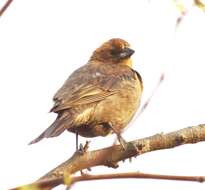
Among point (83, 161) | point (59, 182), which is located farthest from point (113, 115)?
point (59, 182)

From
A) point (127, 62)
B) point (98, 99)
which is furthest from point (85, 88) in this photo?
point (127, 62)

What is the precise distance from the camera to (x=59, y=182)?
5.36 feet

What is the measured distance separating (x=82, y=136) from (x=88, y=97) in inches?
16.9

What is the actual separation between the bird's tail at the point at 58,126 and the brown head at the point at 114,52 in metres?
2.40

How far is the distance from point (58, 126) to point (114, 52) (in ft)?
10.1

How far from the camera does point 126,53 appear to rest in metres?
7.86

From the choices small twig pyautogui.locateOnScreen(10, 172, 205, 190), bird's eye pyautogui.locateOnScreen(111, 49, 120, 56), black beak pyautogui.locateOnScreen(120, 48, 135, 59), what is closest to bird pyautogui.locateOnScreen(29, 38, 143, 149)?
black beak pyautogui.locateOnScreen(120, 48, 135, 59)

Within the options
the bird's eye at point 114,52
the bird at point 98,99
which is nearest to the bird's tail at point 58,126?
the bird at point 98,99

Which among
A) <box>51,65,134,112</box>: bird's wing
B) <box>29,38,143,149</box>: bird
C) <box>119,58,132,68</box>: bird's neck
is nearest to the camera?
<box>29,38,143,149</box>: bird

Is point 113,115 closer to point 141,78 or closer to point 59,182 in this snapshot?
point 141,78

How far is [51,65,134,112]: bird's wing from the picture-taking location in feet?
19.4

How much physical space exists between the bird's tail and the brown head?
240 cm

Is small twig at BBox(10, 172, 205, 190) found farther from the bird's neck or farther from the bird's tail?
the bird's neck

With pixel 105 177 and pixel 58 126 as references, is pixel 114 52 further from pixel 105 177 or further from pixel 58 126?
pixel 105 177
